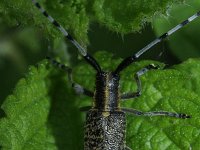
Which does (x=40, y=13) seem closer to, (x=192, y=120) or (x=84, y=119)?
(x=84, y=119)

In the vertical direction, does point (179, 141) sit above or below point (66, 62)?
below

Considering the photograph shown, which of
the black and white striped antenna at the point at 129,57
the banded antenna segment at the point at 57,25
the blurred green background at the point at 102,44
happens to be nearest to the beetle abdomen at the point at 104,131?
the black and white striped antenna at the point at 129,57

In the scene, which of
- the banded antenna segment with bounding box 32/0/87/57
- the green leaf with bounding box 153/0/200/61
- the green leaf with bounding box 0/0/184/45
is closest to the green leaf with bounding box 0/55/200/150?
the banded antenna segment with bounding box 32/0/87/57

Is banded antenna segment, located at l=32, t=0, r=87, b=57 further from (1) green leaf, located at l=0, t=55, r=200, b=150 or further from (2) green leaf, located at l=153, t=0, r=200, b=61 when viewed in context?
(2) green leaf, located at l=153, t=0, r=200, b=61

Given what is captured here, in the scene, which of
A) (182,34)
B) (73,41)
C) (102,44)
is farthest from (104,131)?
(182,34)

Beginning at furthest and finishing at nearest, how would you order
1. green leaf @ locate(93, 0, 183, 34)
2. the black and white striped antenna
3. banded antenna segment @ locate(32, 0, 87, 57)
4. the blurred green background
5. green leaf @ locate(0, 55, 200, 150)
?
the blurred green background → the black and white striped antenna → green leaf @ locate(0, 55, 200, 150) → banded antenna segment @ locate(32, 0, 87, 57) → green leaf @ locate(93, 0, 183, 34)

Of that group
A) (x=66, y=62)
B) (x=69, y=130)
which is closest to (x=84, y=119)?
(x=69, y=130)
